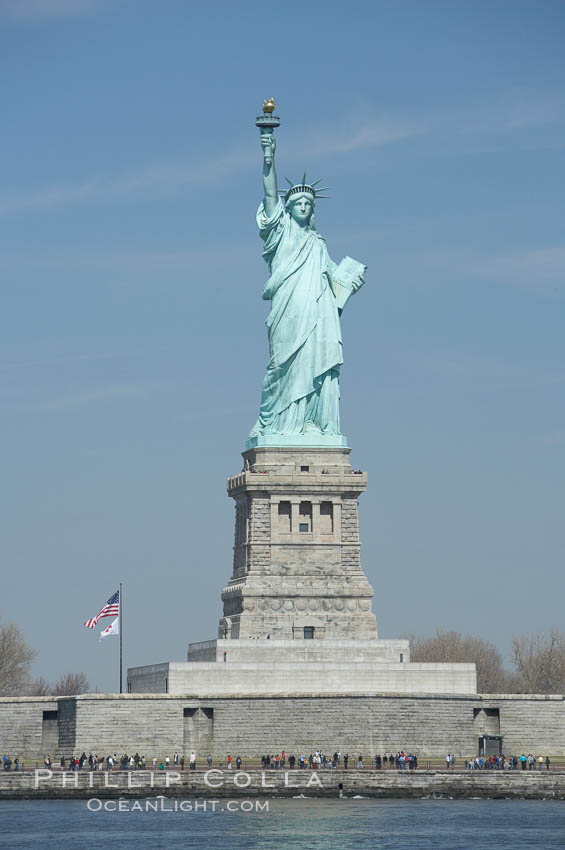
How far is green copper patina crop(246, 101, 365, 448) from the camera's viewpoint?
74.6 meters

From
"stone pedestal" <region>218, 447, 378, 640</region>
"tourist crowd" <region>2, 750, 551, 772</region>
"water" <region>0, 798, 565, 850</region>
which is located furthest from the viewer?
"stone pedestal" <region>218, 447, 378, 640</region>

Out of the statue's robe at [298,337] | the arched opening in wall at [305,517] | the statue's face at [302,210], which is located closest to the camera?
the arched opening in wall at [305,517]

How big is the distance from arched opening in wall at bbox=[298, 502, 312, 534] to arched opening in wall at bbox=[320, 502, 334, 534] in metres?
0.43

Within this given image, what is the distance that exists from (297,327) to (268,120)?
7.48m

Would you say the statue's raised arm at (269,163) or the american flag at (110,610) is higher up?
the statue's raised arm at (269,163)

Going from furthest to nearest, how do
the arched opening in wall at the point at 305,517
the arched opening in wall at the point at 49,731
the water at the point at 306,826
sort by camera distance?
the arched opening in wall at the point at 305,517 → the arched opening in wall at the point at 49,731 → the water at the point at 306,826

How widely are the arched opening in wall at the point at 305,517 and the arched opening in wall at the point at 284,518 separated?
38 centimetres

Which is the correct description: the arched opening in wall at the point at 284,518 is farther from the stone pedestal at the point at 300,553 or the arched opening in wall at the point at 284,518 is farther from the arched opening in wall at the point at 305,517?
the arched opening in wall at the point at 305,517

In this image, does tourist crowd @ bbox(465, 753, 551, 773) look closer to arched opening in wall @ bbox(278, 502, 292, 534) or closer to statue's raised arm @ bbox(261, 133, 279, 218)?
arched opening in wall @ bbox(278, 502, 292, 534)

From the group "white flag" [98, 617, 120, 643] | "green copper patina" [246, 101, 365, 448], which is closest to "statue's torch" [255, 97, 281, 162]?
"green copper patina" [246, 101, 365, 448]

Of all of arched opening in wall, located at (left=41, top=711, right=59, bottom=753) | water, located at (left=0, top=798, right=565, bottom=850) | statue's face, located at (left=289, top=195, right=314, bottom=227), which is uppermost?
statue's face, located at (left=289, top=195, right=314, bottom=227)

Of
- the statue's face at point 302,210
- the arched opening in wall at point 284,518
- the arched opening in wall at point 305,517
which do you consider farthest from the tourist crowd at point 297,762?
the statue's face at point 302,210

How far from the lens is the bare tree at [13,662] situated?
294 feet

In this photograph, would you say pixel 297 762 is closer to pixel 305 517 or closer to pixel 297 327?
pixel 305 517
